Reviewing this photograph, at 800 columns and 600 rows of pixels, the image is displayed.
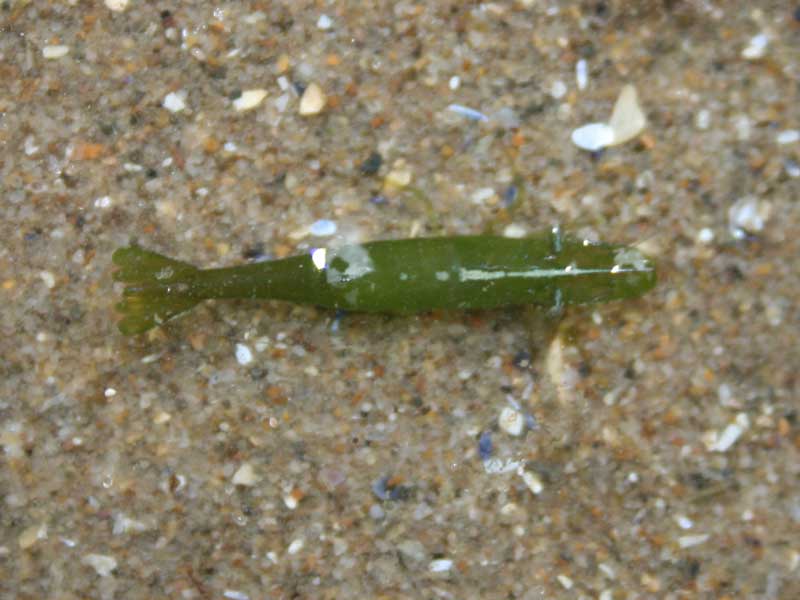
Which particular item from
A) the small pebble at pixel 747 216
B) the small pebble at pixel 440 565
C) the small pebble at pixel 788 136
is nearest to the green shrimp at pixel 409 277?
the small pebble at pixel 747 216

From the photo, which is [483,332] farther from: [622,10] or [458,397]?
[622,10]

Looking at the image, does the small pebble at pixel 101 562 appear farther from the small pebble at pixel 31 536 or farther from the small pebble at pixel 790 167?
the small pebble at pixel 790 167

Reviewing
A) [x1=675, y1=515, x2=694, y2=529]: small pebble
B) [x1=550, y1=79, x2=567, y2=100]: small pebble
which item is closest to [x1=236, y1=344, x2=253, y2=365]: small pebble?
[x1=550, y1=79, x2=567, y2=100]: small pebble

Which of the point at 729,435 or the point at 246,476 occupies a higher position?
the point at 729,435

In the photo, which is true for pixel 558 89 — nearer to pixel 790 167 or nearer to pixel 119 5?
pixel 790 167

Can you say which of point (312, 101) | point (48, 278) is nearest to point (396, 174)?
point (312, 101)

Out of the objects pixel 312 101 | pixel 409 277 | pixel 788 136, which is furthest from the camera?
pixel 312 101
